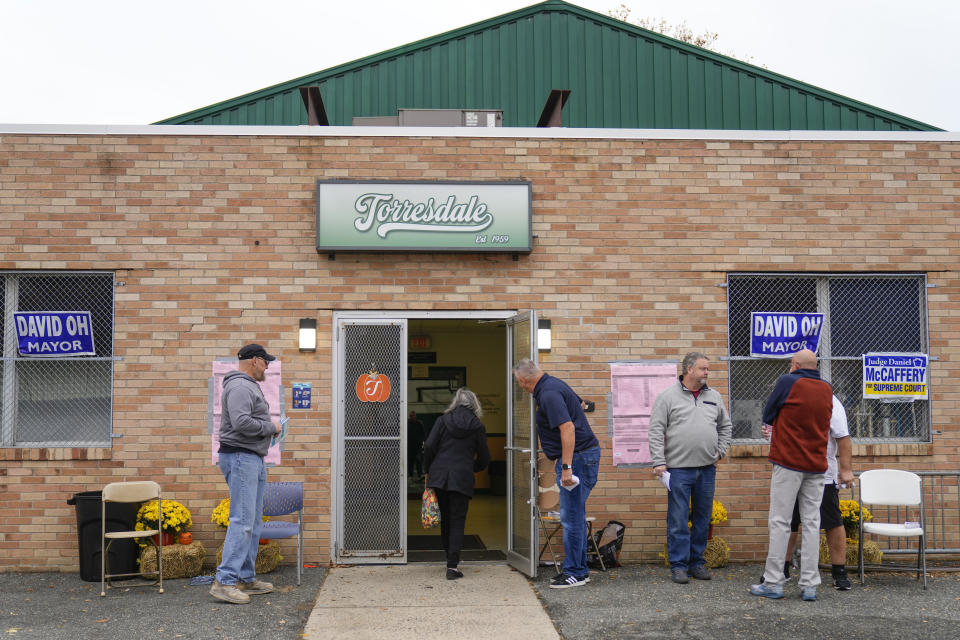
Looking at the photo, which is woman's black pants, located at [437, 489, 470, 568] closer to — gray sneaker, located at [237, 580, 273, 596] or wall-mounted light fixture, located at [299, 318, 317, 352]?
gray sneaker, located at [237, 580, 273, 596]

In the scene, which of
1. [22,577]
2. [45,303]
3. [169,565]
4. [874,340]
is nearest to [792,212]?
[874,340]

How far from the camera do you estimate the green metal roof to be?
1463 centimetres

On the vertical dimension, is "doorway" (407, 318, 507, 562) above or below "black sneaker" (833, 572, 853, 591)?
above

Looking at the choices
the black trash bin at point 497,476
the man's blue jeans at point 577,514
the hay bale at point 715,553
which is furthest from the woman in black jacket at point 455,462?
the black trash bin at point 497,476

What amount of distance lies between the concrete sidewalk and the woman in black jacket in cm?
39

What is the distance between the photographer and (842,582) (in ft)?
23.2

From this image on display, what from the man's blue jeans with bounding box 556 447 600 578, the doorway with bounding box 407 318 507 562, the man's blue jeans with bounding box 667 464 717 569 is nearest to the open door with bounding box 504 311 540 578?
the man's blue jeans with bounding box 556 447 600 578

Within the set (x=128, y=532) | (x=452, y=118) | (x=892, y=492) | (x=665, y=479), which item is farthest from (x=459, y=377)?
(x=892, y=492)

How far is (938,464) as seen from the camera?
8.51 m

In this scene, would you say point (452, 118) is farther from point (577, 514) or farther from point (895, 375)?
point (895, 375)

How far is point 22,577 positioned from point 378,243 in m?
4.52

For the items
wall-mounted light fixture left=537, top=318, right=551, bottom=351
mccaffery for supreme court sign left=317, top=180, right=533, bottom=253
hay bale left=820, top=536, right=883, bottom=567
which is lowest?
hay bale left=820, top=536, right=883, bottom=567

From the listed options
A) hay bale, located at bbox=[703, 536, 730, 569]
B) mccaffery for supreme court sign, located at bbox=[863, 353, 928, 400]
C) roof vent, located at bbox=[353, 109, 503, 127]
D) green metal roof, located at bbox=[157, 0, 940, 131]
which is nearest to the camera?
hay bale, located at bbox=[703, 536, 730, 569]

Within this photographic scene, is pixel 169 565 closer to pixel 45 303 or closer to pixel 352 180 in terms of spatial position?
pixel 45 303
